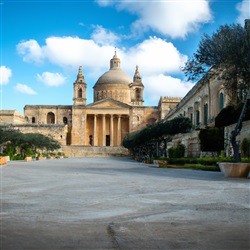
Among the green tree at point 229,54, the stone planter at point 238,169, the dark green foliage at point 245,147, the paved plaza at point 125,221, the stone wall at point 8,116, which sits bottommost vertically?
the paved plaza at point 125,221

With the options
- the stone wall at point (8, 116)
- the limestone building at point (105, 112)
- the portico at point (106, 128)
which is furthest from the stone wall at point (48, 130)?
the portico at point (106, 128)

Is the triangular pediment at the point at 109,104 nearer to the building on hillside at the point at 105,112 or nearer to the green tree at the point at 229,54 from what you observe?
the building on hillside at the point at 105,112

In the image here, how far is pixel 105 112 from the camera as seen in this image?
211 feet

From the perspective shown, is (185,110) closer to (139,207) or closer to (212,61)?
(212,61)

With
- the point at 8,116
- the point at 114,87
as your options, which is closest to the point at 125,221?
the point at 8,116

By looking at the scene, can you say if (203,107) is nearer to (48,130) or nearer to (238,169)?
(238,169)

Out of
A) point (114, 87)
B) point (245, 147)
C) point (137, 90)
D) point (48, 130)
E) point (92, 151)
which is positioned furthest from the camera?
point (114, 87)

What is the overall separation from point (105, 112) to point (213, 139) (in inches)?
1754

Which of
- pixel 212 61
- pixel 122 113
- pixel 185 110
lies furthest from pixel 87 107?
pixel 212 61

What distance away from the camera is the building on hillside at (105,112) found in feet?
A: 211

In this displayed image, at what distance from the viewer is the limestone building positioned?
64188 mm

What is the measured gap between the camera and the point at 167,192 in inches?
279

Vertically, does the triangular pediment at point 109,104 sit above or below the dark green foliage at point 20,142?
above

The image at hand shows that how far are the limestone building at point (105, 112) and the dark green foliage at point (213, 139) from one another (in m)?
42.7
